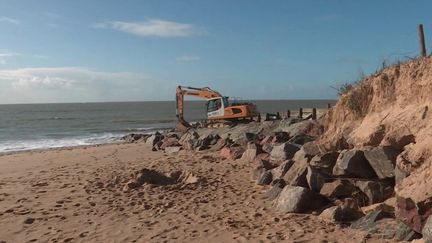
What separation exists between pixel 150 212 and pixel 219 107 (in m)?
21.9

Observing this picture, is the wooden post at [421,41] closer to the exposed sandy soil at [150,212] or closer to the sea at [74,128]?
the exposed sandy soil at [150,212]

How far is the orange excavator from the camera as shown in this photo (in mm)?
29825

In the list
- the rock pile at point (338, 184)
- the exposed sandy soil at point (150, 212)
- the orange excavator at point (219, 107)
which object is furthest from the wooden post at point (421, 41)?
the orange excavator at point (219, 107)

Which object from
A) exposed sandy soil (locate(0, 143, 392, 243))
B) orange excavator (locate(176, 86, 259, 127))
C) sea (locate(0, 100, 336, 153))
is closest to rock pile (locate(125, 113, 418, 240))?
exposed sandy soil (locate(0, 143, 392, 243))

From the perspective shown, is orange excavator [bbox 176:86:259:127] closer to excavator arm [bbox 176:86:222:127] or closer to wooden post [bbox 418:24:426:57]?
excavator arm [bbox 176:86:222:127]

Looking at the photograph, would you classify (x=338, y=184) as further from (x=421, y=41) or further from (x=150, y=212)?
(x=421, y=41)

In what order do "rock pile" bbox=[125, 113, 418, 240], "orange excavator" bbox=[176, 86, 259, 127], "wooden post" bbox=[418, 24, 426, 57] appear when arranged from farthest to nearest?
"orange excavator" bbox=[176, 86, 259, 127] < "wooden post" bbox=[418, 24, 426, 57] < "rock pile" bbox=[125, 113, 418, 240]

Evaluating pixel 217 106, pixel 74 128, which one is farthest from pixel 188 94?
pixel 74 128

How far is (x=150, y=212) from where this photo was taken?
30.0ft

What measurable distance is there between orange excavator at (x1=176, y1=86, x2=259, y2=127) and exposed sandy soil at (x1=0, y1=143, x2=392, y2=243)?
15.1 meters

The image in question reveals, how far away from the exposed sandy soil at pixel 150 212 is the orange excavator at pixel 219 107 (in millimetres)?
15143

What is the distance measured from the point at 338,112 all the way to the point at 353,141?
1996mm

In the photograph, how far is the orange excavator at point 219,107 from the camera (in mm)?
29825

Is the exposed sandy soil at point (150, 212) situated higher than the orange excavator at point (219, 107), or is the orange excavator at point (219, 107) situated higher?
the orange excavator at point (219, 107)
